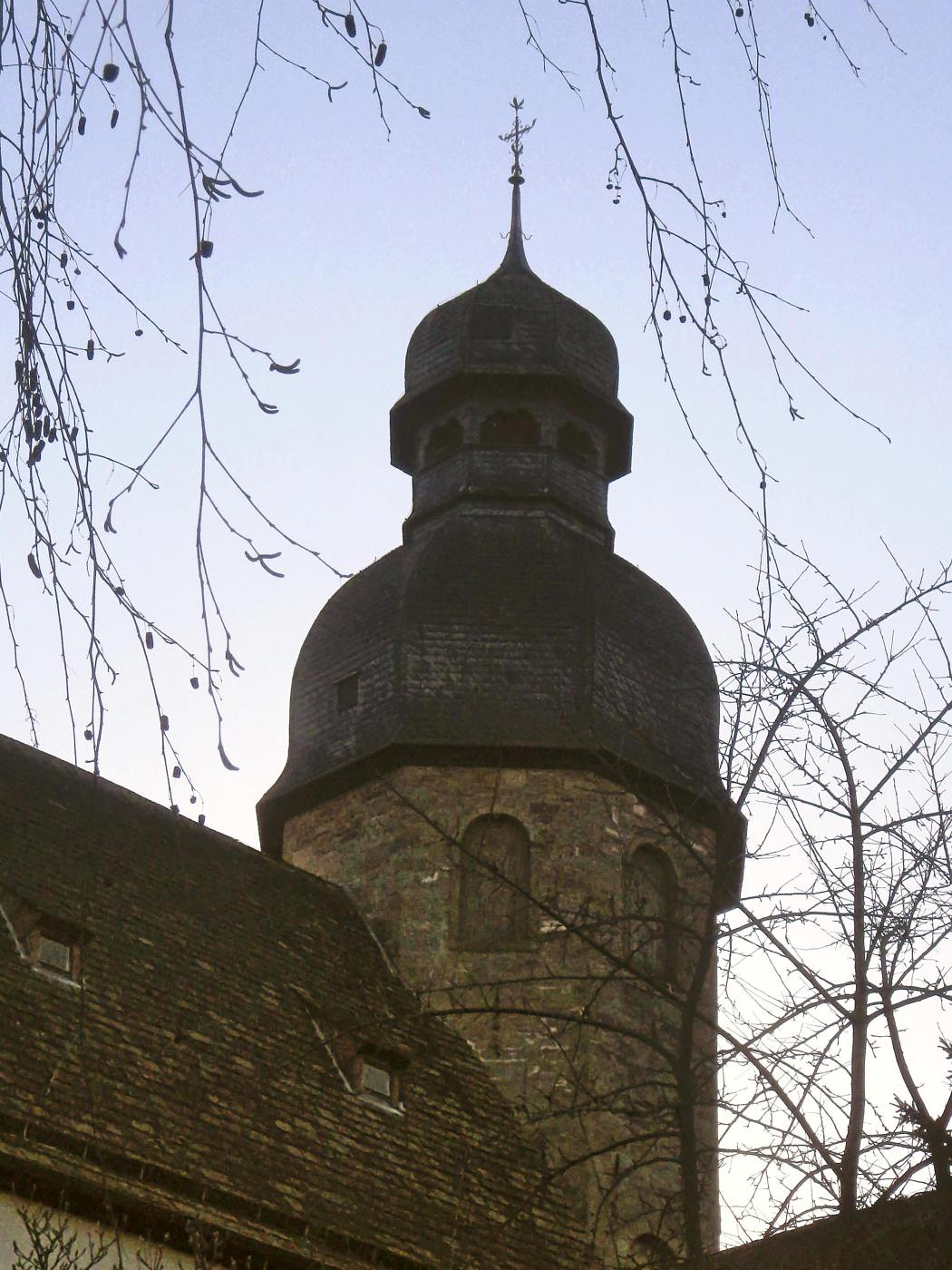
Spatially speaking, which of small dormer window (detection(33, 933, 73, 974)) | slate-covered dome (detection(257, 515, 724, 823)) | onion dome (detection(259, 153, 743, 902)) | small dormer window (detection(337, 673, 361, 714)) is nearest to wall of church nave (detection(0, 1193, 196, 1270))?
small dormer window (detection(33, 933, 73, 974))

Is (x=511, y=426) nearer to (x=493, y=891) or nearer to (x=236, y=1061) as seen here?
(x=493, y=891)

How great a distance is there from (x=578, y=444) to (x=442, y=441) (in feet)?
4.22

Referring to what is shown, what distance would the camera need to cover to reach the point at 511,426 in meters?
19.7

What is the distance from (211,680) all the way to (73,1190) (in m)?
7.68

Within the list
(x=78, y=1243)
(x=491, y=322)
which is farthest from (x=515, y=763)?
(x=78, y=1243)

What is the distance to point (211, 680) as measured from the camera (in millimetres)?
3365

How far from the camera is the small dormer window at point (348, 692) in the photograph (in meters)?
17.5

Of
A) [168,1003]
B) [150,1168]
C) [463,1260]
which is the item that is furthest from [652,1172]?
[150,1168]

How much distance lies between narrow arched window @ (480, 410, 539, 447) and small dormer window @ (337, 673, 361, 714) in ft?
10.7

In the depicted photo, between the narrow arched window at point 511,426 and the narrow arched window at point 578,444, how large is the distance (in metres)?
0.29

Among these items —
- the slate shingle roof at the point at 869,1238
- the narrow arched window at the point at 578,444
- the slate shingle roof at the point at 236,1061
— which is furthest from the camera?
the narrow arched window at the point at 578,444

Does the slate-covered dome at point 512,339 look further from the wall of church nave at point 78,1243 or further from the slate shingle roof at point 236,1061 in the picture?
the wall of church nave at point 78,1243

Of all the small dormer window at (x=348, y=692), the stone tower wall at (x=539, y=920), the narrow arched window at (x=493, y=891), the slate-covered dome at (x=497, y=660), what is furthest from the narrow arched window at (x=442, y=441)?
the narrow arched window at (x=493, y=891)

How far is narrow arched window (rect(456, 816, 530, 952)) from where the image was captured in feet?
52.6
